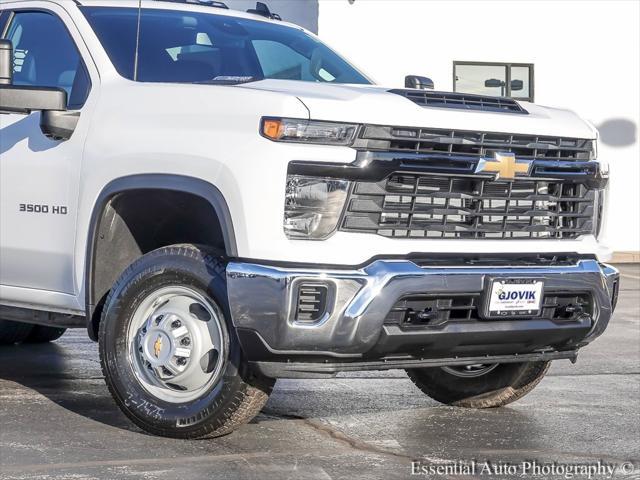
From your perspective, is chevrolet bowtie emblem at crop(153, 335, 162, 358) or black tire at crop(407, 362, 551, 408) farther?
black tire at crop(407, 362, 551, 408)

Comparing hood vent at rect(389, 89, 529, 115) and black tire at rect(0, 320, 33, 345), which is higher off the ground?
hood vent at rect(389, 89, 529, 115)

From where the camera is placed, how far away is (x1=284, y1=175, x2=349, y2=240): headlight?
5211 mm

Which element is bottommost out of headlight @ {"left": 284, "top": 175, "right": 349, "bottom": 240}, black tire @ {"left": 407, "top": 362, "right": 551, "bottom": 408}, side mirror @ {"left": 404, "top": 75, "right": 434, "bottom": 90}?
black tire @ {"left": 407, "top": 362, "right": 551, "bottom": 408}

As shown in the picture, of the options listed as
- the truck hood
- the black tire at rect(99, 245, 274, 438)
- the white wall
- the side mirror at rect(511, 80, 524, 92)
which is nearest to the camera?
the truck hood

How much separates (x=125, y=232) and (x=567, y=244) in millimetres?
2049

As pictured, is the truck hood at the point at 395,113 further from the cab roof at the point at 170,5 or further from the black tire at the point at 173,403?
the cab roof at the point at 170,5

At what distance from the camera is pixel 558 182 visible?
19.2 feet

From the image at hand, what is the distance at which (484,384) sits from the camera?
21.9 ft

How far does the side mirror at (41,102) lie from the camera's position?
5918 millimetres

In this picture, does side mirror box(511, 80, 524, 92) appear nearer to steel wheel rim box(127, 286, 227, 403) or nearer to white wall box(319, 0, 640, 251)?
white wall box(319, 0, 640, 251)

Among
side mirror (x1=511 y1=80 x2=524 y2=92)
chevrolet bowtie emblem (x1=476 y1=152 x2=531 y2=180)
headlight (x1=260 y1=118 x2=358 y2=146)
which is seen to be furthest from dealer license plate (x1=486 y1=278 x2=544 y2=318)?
side mirror (x1=511 y1=80 x2=524 y2=92)

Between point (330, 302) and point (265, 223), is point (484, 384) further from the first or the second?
point (265, 223)

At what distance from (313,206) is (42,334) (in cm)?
448

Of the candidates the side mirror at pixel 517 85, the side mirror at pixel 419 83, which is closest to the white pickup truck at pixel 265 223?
the side mirror at pixel 419 83
